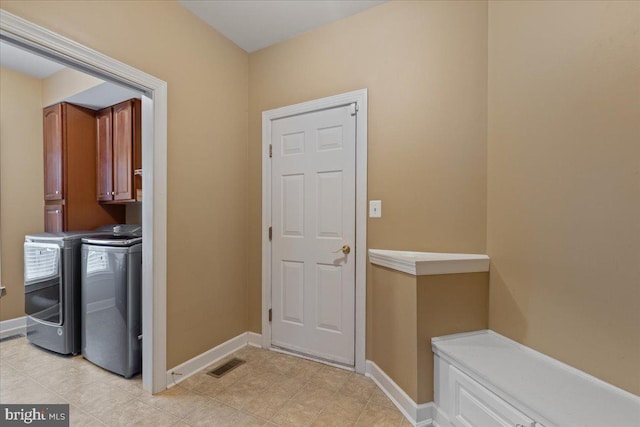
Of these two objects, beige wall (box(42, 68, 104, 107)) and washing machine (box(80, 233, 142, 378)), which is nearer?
washing machine (box(80, 233, 142, 378))

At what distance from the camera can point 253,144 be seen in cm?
251

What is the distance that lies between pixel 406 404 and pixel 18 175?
424 centimetres

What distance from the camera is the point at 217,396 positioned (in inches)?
69.3

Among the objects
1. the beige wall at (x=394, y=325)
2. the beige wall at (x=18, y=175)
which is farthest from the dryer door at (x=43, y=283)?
the beige wall at (x=394, y=325)

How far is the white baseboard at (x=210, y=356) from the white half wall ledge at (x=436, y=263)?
1544mm

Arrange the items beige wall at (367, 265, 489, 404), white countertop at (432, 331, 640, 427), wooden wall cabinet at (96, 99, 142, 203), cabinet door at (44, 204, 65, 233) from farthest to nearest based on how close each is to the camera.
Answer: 1. cabinet door at (44, 204, 65, 233)
2. wooden wall cabinet at (96, 99, 142, 203)
3. beige wall at (367, 265, 489, 404)
4. white countertop at (432, 331, 640, 427)

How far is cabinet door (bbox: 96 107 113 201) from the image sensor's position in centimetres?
276

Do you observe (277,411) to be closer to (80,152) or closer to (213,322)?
(213,322)

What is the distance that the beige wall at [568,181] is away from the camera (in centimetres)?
109

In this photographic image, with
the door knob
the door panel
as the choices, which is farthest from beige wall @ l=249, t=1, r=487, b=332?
the door panel

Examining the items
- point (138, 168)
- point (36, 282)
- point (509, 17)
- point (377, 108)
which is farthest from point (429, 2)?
point (36, 282)

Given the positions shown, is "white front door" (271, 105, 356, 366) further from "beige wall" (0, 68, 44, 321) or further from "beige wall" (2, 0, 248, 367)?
"beige wall" (0, 68, 44, 321)

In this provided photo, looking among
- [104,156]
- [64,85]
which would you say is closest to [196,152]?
[104,156]

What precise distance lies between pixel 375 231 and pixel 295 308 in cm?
99
